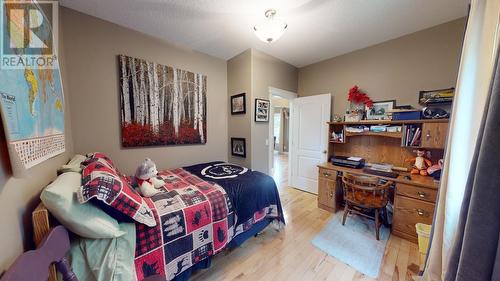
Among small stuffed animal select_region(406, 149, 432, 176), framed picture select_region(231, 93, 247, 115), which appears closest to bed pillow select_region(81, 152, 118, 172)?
framed picture select_region(231, 93, 247, 115)

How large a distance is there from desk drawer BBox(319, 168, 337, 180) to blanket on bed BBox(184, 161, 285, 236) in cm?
107

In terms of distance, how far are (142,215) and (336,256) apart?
185 cm

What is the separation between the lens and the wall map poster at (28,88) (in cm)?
76

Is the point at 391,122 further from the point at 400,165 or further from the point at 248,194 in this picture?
the point at 248,194

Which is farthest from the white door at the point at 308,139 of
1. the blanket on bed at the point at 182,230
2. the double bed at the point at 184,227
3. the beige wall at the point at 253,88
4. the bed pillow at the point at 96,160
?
the bed pillow at the point at 96,160

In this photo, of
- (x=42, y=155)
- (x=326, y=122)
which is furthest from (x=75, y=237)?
(x=326, y=122)

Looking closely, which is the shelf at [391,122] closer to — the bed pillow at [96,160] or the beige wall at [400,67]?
the beige wall at [400,67]

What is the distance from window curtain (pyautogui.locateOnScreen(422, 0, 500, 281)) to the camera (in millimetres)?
952

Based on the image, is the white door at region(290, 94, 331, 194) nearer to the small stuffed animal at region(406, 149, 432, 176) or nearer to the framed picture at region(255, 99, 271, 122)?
the framed picture at region(255, 99, 271, 122)

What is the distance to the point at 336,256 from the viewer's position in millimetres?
1783

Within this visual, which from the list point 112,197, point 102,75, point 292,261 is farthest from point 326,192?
point 102,75

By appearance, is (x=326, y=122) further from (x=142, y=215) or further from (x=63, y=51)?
(x=63, y=51)

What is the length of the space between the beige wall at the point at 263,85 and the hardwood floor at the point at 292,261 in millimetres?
1214

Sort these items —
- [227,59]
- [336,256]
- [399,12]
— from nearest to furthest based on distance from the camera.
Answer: [336,256] < [399,12] < [227,59]
